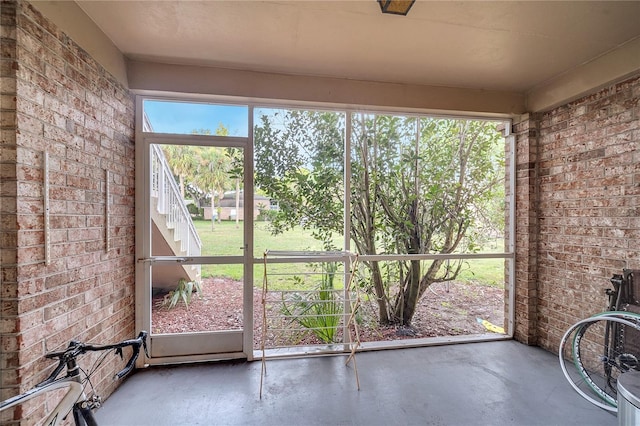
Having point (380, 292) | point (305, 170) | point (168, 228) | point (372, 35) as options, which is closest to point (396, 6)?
point (372, 35)

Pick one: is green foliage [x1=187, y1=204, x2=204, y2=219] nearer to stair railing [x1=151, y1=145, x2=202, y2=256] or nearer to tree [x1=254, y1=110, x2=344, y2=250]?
stair railing [x1=151, y1=145, x2=202, y2=256]

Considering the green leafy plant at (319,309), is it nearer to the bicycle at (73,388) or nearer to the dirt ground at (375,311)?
the dirt ground at (375,311)

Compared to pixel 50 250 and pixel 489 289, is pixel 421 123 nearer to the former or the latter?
pixel 489 289

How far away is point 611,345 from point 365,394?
6.59 ft

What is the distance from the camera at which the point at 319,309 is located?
2.96 meters

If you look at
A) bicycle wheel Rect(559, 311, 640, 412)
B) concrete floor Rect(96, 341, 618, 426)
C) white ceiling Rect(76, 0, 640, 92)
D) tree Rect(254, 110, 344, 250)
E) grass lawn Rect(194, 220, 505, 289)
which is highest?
white ceiling Rect(76, 0, 640, 92)

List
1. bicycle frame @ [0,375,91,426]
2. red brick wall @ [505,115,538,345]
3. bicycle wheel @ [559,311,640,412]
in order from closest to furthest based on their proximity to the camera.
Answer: bicycle frame @ [0,375,91,426] → bicycle wheel @ [559,311,640,412] → red brick wall @ [505,115,538,345]

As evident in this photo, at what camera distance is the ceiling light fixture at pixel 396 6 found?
5.57ft

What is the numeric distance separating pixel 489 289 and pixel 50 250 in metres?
4.23

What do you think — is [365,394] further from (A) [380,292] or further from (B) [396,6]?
(B) [396,6]

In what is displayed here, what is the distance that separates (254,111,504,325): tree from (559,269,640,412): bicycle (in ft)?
4.26

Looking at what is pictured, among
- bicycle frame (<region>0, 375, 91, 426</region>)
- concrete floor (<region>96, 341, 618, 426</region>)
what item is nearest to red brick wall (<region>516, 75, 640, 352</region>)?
concrete floor (<region>96, 341, 618, 426</region>)

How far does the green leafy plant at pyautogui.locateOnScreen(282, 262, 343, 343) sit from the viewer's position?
293cm

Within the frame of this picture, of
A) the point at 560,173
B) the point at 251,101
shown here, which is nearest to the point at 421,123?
the point at 560,173
